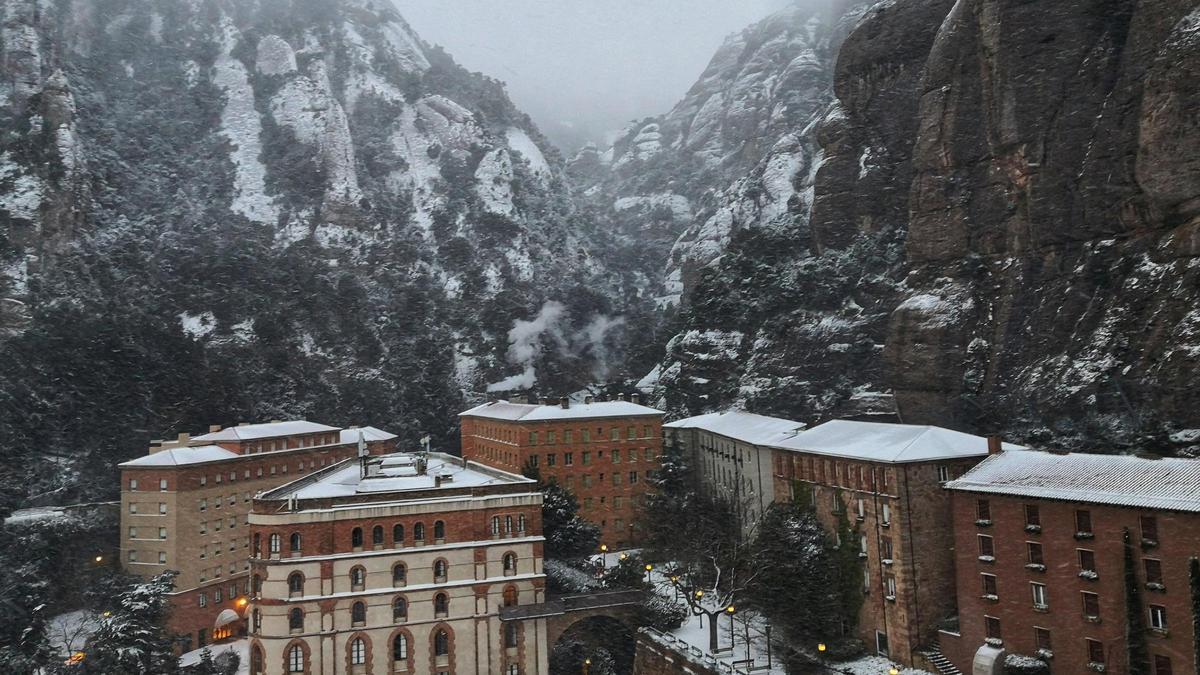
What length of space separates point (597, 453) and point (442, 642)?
87.4ft

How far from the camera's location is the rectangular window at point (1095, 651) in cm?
3262

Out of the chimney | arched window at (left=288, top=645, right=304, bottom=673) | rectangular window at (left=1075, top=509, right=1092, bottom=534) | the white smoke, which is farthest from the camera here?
the white smoke

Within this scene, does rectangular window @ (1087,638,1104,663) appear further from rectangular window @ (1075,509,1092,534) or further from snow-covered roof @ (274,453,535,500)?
snow-covered roof @ (274,453,535,500)

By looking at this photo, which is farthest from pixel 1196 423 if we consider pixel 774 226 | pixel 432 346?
pixel 432 346

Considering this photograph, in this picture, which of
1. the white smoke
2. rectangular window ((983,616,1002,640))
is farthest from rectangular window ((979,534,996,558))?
the white smoke

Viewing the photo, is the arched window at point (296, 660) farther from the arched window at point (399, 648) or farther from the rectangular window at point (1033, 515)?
the rectangular window at point (1033, 515)

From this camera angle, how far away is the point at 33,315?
94.1 meters

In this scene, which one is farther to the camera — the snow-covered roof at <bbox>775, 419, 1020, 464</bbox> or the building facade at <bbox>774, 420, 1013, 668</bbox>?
the snow-covered roof at <bbox>775, 419, 1020, 464</bbox>

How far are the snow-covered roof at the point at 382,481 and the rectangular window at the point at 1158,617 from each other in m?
32.5

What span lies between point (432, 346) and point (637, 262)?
228 ft

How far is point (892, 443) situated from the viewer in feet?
140

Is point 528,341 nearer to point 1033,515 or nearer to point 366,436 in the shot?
point 366,436

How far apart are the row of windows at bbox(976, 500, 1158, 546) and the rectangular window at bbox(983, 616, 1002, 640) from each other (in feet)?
14.0

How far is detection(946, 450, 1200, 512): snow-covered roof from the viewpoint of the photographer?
101 ft
